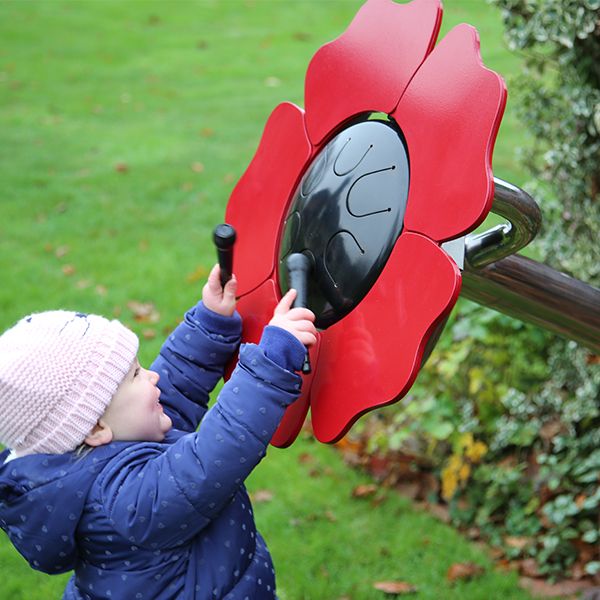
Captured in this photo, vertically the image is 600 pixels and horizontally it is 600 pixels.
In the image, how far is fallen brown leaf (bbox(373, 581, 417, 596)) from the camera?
2705mm

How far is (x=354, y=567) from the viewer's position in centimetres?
282

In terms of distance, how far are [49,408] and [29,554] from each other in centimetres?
29

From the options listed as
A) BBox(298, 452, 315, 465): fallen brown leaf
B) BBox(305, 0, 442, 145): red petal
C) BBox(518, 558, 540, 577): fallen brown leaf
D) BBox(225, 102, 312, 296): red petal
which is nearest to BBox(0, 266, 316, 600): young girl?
BBox(225, 102, 312, 296): red petal

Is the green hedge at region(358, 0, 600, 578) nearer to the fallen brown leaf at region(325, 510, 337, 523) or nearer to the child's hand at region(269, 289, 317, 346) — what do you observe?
the fallen brown leaf at region(325, 510, 337, 523)

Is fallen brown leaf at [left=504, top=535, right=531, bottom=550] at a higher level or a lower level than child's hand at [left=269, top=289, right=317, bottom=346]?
lower

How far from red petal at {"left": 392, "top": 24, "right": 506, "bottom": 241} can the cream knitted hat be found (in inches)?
22.1

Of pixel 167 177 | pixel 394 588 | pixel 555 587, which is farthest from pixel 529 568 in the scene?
pixel 167 177

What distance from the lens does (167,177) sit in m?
5.86

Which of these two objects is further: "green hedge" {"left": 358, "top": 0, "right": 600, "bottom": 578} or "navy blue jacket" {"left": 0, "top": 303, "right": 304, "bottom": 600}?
"green hedge" {"left": 358, "top": 0, "right": 600, "bottom": 578}

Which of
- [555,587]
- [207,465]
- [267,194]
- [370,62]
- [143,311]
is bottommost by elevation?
[143,311]

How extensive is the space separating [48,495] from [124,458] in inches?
5.4

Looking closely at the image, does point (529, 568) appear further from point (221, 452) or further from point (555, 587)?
point (221, 452)

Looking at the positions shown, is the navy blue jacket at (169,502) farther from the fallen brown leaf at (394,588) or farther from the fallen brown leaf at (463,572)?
the fallen brown leaf at (463,572)

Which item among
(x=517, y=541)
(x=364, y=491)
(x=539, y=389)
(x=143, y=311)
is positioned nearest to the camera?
(x=517, y=541)
